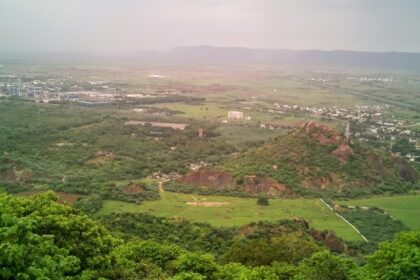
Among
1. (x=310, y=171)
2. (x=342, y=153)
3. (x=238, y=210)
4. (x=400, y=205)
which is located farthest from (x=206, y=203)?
(x=400, y=205)

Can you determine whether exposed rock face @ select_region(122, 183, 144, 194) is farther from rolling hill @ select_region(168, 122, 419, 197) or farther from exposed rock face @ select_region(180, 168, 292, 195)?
exposed rock face @ select_region(180, 168, 292, 195)

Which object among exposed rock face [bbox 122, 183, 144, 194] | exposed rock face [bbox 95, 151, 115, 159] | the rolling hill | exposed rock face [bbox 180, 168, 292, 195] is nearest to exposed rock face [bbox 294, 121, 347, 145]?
the rolling hill

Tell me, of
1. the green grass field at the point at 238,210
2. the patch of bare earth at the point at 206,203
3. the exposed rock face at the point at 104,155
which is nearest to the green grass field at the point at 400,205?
the green grass field at the point at 238,210

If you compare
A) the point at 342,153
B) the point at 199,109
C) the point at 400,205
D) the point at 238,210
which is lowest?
the point at 238,210

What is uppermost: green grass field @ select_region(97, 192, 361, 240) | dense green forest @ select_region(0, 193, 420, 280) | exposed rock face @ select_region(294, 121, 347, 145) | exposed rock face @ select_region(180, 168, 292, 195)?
dense green forest @ select_region(0, 193, 420, 280)

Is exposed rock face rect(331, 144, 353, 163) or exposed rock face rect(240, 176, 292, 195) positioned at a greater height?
exposed rock face rect(331, 144, 353, 163)

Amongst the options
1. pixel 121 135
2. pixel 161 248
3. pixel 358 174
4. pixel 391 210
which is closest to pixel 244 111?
pixel 121 135

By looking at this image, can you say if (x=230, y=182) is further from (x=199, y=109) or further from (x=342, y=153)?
(x=199, y=109)
